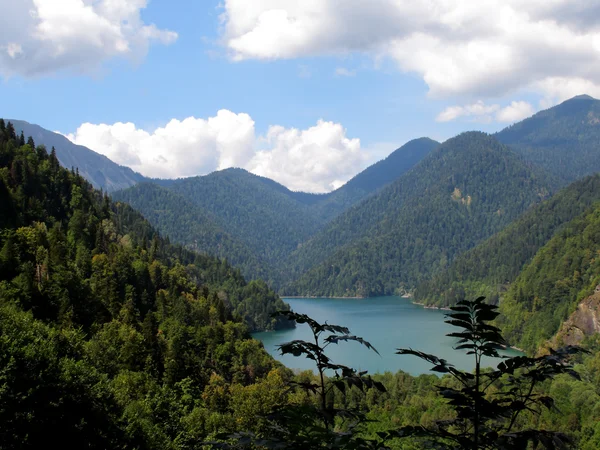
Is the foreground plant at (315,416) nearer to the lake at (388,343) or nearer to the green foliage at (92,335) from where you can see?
the green foliage at (92,335)

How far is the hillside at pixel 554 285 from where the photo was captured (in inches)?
5413

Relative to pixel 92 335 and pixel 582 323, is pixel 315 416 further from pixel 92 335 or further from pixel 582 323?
pixel 582 323

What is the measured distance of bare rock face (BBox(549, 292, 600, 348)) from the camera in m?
120

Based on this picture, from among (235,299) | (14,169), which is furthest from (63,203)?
(235,299)

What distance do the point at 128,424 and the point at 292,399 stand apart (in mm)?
21133

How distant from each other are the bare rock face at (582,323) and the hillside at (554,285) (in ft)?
10.4

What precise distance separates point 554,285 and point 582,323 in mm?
33629

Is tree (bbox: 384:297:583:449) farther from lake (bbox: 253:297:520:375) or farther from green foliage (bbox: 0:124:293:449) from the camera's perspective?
lake (bbox: 253:297:520:375)

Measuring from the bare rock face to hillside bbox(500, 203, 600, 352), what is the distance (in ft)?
10.4

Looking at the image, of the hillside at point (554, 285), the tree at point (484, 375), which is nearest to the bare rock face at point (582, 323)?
the hillside at point (554, 285)

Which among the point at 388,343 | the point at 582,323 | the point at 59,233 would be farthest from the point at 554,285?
the point at 59,233

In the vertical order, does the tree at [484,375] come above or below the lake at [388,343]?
above

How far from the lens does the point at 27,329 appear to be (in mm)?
33969

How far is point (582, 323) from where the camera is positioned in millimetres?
123438
